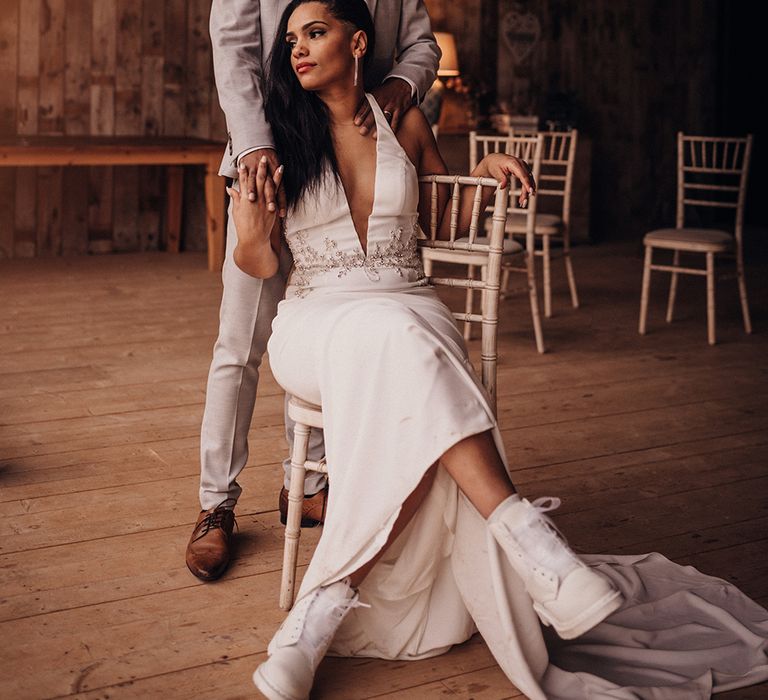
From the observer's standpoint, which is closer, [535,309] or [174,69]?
[535,309]

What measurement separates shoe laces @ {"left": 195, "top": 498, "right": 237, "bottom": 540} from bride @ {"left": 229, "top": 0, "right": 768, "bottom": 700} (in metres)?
0.43

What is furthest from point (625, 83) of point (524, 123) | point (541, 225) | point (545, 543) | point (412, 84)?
point (545, 543)

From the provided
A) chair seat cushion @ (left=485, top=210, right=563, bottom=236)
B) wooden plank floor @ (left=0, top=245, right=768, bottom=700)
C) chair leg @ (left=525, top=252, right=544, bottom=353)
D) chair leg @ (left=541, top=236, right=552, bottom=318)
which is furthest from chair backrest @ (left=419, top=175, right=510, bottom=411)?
chair leg @ (left=541, top=236, right=552, bottom=318)

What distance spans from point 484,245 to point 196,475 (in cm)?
105

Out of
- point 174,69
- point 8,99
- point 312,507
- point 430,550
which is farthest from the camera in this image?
point 174,69

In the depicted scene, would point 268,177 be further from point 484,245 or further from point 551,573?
point 551,573

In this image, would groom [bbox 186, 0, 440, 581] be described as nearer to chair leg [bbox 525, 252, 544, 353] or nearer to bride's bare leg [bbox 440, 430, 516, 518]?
bride's bare leg [bbox 440, 430, 516, 518]

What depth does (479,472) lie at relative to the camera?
169cm

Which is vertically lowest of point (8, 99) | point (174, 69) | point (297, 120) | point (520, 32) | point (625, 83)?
point (297, 120)

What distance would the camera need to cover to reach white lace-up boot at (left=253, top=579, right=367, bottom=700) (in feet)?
5.37

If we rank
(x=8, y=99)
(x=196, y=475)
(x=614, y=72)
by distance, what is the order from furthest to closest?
1. (x=614, y=72)
2. (x=8, y=99)
3. (x=196, y=475)

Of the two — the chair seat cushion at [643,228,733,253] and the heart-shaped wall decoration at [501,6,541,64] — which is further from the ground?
the heart-shaped wall decoration at [501,6,541,64]

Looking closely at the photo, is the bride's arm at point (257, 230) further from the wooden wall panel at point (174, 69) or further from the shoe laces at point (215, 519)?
the wooden wall panel at point (174, 69)

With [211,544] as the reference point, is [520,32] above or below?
above
